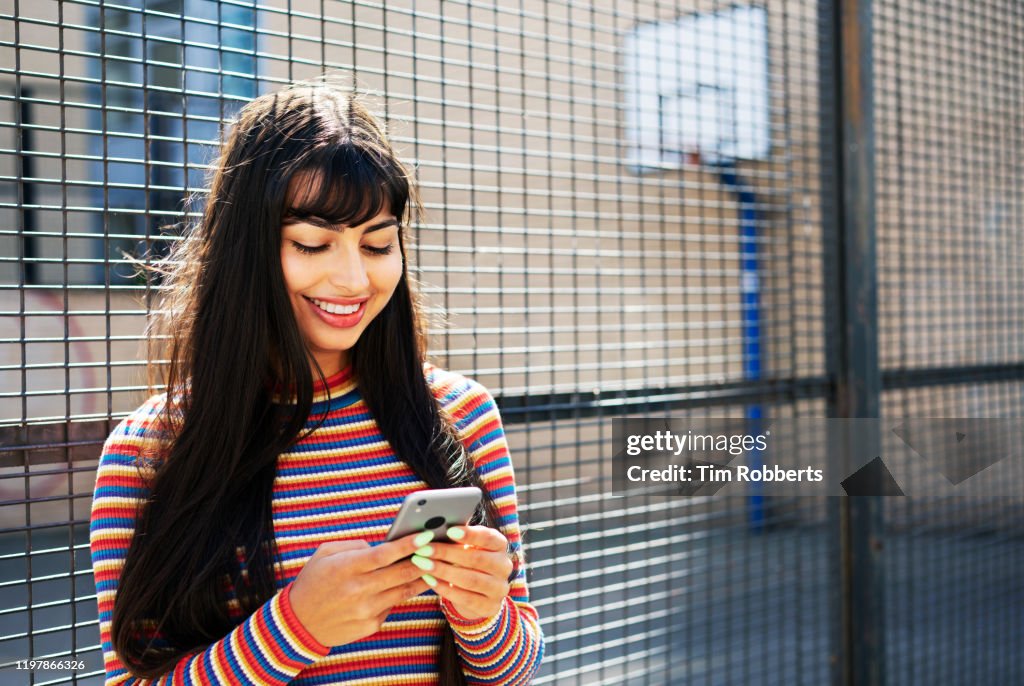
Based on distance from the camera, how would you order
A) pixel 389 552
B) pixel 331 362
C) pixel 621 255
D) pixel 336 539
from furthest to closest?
1. pixel 621 255
2. pixel 331 362
3. pixel 336 539
4. pixel 389 552

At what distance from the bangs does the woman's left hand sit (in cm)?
45

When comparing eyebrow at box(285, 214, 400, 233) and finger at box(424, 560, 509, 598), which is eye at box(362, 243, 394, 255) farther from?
finger at box(424, 560, 509, 598)

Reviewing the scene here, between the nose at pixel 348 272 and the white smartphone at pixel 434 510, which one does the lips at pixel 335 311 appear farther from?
the white smartphone at pixel 434 510

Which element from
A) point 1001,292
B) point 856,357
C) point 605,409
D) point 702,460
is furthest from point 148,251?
point 1001,292

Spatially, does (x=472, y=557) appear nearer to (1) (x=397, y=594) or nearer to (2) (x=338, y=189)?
(1) (x=397, y=594)

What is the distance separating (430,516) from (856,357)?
2.18 m

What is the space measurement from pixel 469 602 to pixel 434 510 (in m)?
0.20

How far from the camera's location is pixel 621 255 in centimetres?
251

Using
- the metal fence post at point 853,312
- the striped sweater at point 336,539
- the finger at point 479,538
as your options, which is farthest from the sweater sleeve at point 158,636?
the metal fence post at point 853,312

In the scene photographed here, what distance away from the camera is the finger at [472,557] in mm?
1140

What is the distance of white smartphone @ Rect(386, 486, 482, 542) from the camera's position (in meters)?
1.07

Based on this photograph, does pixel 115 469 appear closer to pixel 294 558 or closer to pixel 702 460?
pixel 294 558

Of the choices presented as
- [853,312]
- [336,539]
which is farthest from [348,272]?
[853,312]

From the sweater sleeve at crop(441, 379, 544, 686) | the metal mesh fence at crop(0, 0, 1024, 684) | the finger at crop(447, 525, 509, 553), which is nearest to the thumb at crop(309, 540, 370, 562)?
the finger at crop(447, 525, 509, 553)
